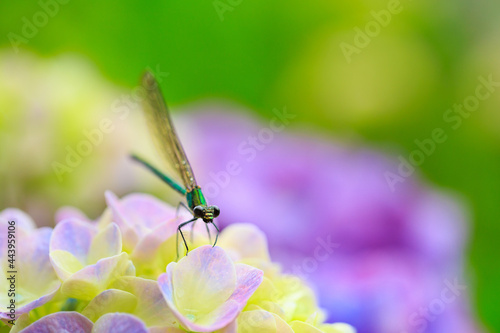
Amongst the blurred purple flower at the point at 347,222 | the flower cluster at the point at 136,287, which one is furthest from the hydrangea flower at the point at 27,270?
the blurred purple flower at the point at 347,222

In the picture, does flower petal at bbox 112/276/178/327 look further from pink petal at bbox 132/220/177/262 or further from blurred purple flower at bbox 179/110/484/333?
blurred purple flower at bbox 179/110/484/333

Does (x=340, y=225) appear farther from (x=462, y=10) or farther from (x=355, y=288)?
(x=462, y=10)

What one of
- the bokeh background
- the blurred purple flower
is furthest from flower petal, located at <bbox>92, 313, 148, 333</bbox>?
the bokeh background

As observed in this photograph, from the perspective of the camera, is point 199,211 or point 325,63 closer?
point 199,211

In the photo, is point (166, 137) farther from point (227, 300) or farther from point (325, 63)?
point (325, 63)

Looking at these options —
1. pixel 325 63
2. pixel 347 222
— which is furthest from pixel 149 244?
pixel 325 63

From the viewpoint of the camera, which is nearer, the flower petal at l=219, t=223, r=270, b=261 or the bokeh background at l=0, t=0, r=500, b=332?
the flower petal at l=219, t=223, r=270, b=261

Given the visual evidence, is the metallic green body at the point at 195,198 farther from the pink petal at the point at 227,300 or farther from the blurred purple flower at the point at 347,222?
the blurred purple flower at the point at 347,222

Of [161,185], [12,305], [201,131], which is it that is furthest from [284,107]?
[12,305]

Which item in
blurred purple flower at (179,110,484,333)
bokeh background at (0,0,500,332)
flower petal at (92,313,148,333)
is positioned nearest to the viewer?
flower petal at (92,313,148,333)
